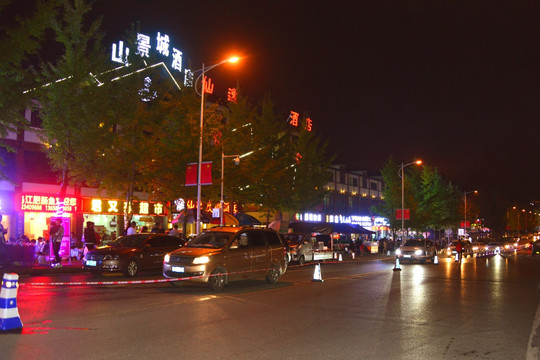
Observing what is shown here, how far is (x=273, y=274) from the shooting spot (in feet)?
55.7

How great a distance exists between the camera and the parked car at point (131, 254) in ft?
61.8

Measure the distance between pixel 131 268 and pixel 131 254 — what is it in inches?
20.8

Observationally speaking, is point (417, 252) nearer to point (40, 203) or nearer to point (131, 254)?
point (131, 254)

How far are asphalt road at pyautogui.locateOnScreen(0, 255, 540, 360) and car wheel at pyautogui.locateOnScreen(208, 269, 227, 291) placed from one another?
34cm

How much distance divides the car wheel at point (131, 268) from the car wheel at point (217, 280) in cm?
552

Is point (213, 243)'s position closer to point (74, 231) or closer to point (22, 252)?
point (22, 252)

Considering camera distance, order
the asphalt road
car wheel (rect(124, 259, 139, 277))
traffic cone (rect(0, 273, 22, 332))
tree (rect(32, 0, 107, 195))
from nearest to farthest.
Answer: the asphalt road
traffic cone (rect(0, 273, 22, 332))
car wheel (rect(124, 259, 139, 277))
tree (rect(32, 0, 107, 195))

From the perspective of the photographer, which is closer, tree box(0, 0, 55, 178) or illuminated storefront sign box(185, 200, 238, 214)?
tree box(0, 0, 55, 178)

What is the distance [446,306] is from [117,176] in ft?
66.8

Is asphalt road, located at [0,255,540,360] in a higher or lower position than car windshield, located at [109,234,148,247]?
lower

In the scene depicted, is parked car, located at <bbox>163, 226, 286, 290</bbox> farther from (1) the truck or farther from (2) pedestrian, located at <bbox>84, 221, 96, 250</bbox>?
(1) the truck

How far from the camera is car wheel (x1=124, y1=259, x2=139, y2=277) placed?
19.0 metres

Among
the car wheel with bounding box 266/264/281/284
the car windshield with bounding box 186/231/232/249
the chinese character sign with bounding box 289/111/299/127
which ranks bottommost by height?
the car wheel with bounding box 266/264/281/284

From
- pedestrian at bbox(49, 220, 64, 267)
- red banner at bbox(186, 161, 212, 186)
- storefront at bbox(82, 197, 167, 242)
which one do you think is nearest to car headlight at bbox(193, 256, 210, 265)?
pedestrian at bbox(49, 220, 64, 267)
